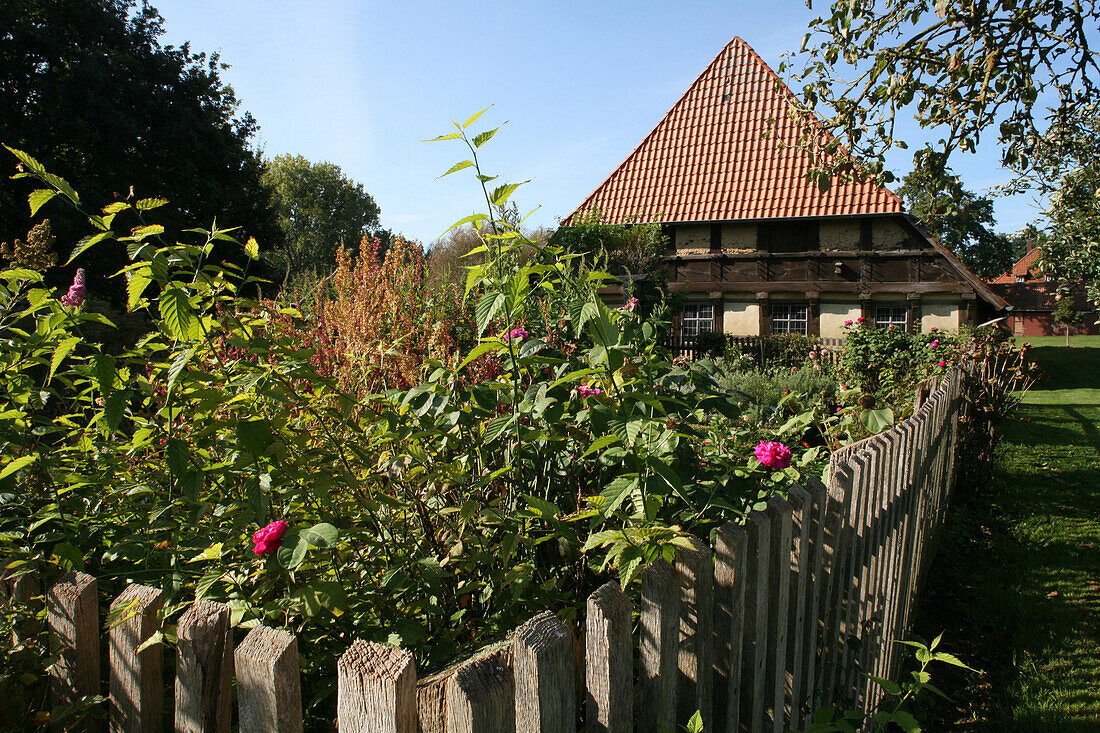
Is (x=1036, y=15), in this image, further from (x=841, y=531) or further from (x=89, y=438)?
(x=89, y=438)

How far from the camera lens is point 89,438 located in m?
1.75

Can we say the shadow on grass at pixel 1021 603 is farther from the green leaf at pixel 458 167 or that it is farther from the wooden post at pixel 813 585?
the green leaf at pixel 458 167

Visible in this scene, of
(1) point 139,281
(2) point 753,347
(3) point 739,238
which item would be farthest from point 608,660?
(3) point 739,238

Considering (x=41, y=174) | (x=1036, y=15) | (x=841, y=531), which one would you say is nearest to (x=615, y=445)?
(x=841, y=531)

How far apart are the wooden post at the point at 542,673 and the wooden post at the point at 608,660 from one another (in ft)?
0.22

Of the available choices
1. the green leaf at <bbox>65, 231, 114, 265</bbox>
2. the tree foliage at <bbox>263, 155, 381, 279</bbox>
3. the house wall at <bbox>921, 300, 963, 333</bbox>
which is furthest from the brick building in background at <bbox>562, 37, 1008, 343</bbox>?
the tree foliage at <bbox>263, 155, 381, 279</bbox>

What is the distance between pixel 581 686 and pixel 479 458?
624mm

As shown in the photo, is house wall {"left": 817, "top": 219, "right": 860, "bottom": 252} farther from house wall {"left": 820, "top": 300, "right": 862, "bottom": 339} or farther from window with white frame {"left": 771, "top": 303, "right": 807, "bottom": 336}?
window with white frame {"left": 771, "top": 303, "right": 807, "bottom": 336}

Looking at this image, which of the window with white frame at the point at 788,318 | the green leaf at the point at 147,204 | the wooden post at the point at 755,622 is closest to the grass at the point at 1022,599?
the wooden post at the point at 755,622

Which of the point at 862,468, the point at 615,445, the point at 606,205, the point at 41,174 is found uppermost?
the point at 606,205

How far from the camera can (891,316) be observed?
672 inches

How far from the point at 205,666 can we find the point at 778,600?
3.95 feet

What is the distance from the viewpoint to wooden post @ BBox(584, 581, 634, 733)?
1033 mm

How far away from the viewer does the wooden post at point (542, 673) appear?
0.94m
